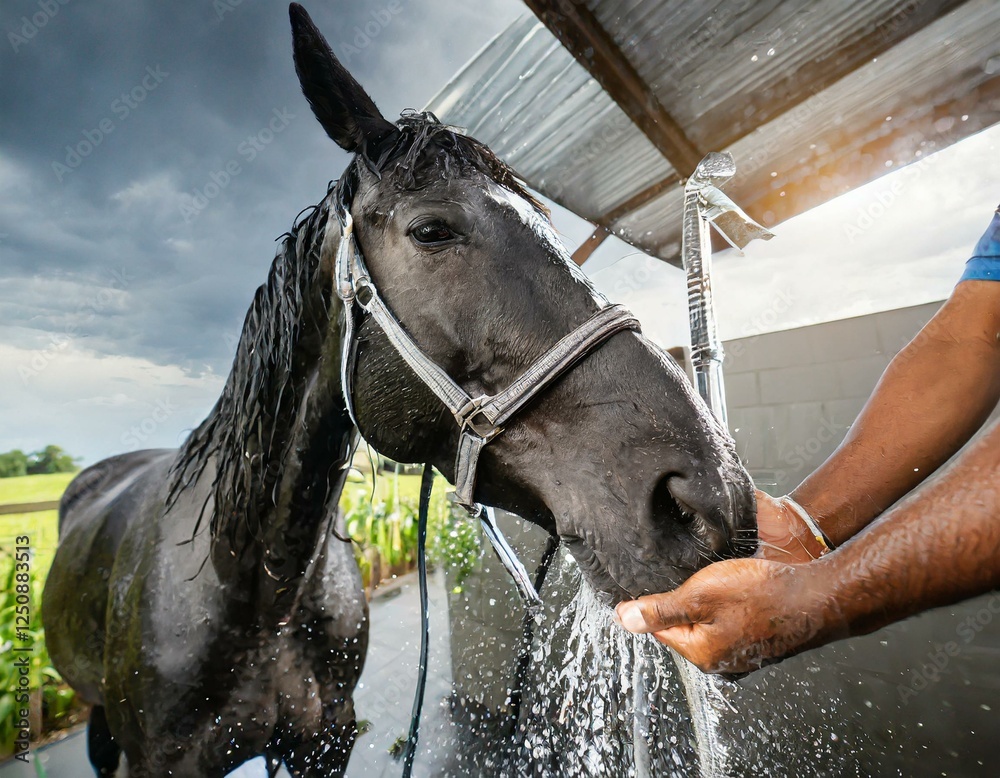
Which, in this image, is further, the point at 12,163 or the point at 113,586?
the point at 12,163

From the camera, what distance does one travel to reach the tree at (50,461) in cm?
278

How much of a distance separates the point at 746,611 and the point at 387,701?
3729 mm

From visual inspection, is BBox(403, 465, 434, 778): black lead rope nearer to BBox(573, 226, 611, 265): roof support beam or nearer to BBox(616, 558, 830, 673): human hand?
BBox(616, 558, 830, 673): human hand

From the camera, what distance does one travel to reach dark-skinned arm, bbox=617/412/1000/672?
539 millimetres

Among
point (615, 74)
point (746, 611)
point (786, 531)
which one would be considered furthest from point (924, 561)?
point (615, 74)

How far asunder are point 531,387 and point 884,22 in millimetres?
2485

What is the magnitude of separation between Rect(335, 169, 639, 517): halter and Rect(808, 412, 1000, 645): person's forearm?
47 cm

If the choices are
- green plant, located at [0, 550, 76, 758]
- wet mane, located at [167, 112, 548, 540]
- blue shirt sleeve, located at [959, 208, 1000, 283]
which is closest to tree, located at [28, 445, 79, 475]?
green plant, located at [0, 550, 76, 758]

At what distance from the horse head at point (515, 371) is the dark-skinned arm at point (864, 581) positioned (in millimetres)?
65

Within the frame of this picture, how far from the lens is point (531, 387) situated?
78 centimetres

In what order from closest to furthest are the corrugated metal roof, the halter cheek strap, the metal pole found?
the halter cheek strap → the metal pole → the corrugated metal roof

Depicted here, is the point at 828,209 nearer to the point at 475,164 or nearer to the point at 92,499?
the point at 475,164

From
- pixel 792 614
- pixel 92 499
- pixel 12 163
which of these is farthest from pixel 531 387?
pixel 12 163

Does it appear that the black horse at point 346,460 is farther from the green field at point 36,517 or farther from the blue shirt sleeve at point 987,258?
the green field at point 36,517
